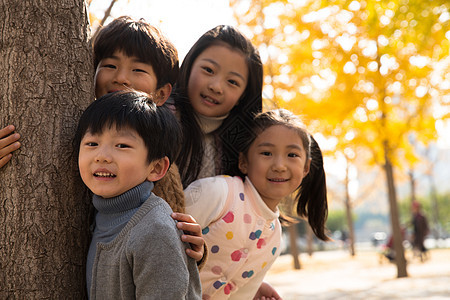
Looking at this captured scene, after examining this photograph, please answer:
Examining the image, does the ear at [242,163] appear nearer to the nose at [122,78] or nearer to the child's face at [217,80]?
the child's face at [217,80]

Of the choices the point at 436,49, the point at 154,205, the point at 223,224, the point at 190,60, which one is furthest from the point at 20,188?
the point at 436,49

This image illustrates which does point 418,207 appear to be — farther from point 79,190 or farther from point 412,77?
point 79,190

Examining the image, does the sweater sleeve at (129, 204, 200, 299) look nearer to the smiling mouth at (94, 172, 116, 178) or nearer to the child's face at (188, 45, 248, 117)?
the smiling mouth at (94, 172, 116, 178)

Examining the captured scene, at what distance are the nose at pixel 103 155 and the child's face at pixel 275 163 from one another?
1.13 metres

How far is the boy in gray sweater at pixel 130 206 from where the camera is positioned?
5.08 ft

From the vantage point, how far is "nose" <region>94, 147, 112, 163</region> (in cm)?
164

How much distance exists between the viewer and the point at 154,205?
5.62 ft

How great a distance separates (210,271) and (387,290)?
6123mm

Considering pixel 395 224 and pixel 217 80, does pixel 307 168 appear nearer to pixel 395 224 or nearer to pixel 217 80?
pixel 217 80

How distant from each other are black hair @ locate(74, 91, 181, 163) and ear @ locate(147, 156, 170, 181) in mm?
23

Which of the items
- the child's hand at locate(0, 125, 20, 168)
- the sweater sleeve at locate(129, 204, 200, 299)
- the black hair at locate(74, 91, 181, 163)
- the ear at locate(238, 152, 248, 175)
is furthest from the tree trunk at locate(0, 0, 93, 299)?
the ear at locate(238, 152, 248, 175)

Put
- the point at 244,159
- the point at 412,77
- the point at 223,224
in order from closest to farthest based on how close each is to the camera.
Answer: the point at 223,224 → the point at 244,159 → the point at 412,77

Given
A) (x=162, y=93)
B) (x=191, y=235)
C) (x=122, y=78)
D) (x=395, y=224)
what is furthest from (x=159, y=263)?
(x=395, y=224)

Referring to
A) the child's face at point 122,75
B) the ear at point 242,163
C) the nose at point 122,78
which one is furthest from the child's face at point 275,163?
the nose at point 122,78
